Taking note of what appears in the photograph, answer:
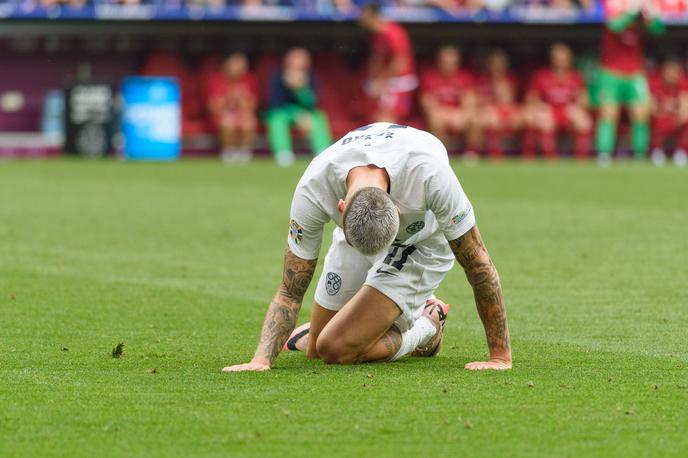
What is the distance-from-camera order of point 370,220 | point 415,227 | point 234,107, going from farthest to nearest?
point 234,107 < point 415,227 < point 370,220

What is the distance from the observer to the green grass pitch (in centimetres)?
492

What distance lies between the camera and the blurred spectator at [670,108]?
2802cm

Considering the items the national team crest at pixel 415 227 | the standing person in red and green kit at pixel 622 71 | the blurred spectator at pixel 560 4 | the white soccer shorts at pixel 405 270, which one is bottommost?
the standing person in red and green kit at pixel 622 71

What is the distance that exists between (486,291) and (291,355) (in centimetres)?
121

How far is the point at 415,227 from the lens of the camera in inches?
250

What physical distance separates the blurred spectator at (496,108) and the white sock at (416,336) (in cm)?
2040

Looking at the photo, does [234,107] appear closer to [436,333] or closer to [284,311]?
[436,333]

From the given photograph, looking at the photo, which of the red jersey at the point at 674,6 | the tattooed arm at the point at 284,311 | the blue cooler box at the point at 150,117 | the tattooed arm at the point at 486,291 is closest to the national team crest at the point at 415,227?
the tattooed arm at the point at 486,291

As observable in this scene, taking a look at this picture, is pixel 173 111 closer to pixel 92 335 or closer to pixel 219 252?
pixel 219 252

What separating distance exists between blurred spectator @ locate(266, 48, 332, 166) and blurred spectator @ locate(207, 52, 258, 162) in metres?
0.81

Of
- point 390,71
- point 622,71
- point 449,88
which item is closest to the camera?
point 390,71

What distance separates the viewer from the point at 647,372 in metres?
6.27

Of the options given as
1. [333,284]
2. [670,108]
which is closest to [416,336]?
[333,284]

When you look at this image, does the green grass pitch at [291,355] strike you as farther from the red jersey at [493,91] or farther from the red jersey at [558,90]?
the red jersey at [558,90]
